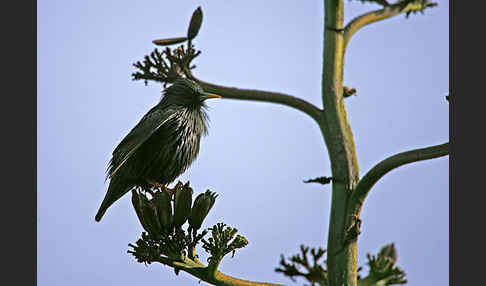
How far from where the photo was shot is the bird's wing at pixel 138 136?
8.59ft

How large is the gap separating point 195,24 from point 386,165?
4.25 ft

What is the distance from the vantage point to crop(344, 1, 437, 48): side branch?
2822 millimetres

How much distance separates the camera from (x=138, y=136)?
2.72 metres

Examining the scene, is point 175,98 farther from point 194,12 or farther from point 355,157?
point 355,157

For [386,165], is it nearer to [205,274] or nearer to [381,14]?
[205,274]

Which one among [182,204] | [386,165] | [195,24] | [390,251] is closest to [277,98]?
[195,24]

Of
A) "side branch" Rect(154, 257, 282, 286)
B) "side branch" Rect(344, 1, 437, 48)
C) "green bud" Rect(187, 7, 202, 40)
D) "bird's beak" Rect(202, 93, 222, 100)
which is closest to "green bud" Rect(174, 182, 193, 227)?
"side branch" Rect(154, 257, 282, 286)

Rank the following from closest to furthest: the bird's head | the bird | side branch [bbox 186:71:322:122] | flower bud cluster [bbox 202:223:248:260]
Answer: flower bud cluster [bbox 202:223:248:260], side branch [bbox 186:71:322:122], the bird, the bird's head

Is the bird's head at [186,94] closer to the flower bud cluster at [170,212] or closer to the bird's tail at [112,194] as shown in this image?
the bird's tail at [112,194]

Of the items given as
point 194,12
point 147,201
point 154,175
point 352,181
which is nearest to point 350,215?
point 352,181

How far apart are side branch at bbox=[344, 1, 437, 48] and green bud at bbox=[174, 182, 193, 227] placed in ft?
3.84

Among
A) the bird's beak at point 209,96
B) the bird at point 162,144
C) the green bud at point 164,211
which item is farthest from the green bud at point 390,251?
the green bud at point 164,211

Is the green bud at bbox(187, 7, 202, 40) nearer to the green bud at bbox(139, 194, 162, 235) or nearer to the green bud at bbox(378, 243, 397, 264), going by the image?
the green bud at bbox(139, 194, 162, 235)

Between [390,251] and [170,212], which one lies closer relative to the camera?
[170,212]
